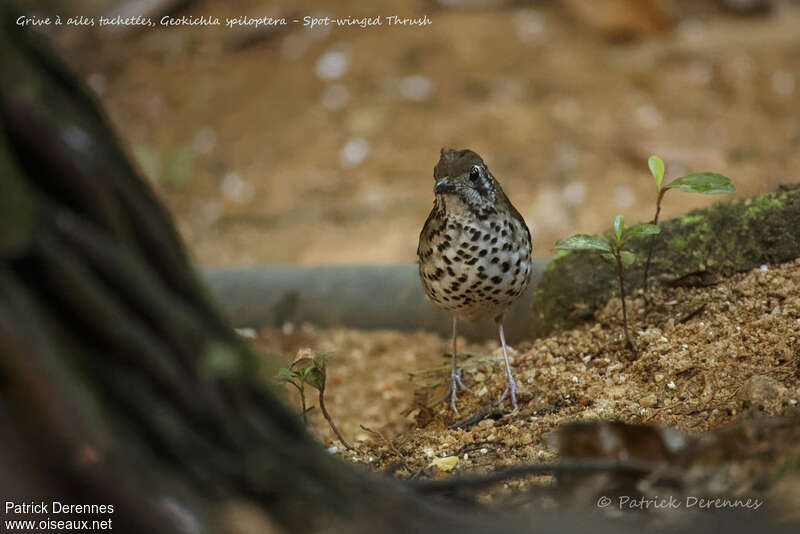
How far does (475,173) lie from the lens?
10.1ft

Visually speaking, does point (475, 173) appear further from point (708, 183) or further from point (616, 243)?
point (708, 183)

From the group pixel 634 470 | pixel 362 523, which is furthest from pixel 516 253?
pixel 362 523

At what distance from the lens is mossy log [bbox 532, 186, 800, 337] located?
3289 millimetres

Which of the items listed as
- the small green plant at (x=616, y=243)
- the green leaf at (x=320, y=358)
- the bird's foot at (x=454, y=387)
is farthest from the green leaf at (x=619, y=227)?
the green leaf at (x=320, y=358)

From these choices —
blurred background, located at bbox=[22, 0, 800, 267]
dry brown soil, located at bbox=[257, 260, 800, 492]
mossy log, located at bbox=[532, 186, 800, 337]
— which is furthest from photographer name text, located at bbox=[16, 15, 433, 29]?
dry brown soil, located at bbox=[257, 260, 800, 492]

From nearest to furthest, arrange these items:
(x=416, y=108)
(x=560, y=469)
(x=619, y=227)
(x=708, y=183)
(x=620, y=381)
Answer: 1. (x=560, y=469)
2. (x=708, y=183)
3. (x=619, y=227)
4. (x=620, y=381)
5. (x=416, y=108)

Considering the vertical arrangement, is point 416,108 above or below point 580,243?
above

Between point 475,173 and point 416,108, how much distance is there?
5844mm

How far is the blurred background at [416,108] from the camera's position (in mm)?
7367

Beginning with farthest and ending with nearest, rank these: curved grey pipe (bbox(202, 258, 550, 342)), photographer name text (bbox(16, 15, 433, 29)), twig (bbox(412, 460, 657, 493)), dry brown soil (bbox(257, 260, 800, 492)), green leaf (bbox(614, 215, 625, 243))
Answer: photographer name text (bbox(16, 15, 433, 29)) → curved grey pipe (bbox(202, 258, 550, 342)) → green leaf (bbox(614, 215, 625, 243)) → dry brown soil (bbox(257, 260, 800, 492)) → twig (bbox(412, 460, 657, 493))

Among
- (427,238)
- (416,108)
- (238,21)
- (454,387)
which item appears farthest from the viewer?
(238,21)

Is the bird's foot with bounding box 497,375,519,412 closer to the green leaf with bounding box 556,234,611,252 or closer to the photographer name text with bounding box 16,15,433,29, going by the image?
the green leaf with bounding box 556,234,611,252

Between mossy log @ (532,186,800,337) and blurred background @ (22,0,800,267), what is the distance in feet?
7.88

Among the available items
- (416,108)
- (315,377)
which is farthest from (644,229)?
(416,108)
